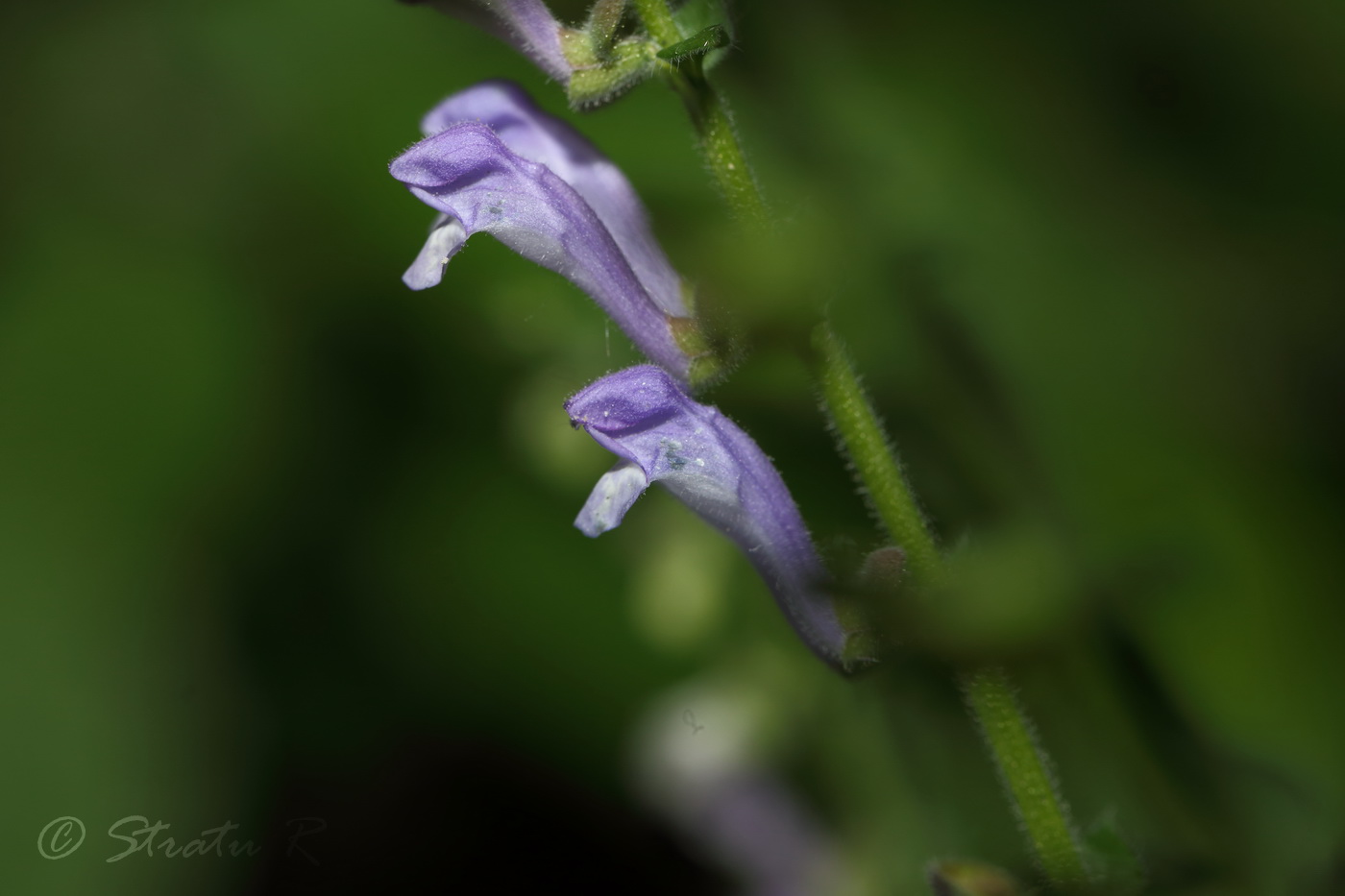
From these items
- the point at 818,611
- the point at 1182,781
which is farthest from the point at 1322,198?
the point at 818,611

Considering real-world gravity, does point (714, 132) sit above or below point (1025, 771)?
above

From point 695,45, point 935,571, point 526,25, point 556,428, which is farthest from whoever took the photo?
point 556,428

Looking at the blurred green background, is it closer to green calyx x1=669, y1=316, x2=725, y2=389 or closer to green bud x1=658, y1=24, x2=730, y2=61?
green calyx x1=669, y1=316, x2=725, y2=389

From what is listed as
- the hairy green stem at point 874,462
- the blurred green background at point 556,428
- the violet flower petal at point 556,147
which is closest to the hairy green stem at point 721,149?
the hairy green stem at point 874,462

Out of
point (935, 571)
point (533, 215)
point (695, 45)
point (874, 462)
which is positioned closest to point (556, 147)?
point (533, 215)

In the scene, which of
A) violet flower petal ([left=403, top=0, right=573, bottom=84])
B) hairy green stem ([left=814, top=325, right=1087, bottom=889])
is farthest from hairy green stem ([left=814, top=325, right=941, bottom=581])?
violet flower petal ([left=403, top=0, right=573, bottom=84])

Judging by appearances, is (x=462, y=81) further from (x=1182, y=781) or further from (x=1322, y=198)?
(x=1182, y=781)

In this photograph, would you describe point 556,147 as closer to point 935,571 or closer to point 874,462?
point 874,462

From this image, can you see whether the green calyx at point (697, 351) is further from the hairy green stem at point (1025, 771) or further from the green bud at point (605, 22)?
the hairy green stem at point (1025, 771)
